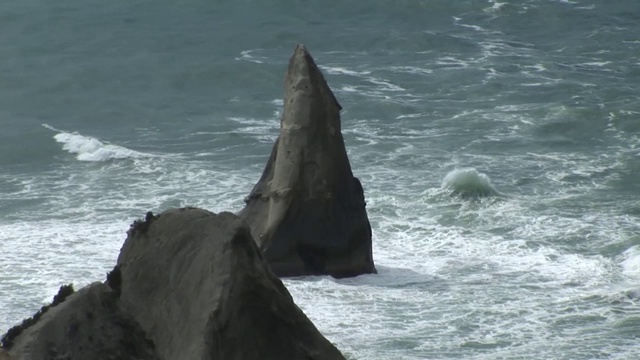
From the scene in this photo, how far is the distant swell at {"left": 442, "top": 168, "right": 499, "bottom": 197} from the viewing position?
20.9m

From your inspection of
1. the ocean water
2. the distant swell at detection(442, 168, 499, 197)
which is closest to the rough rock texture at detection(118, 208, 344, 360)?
the ocean water

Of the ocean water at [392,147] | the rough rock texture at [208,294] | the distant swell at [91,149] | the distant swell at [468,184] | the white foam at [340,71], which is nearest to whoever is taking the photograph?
the rough rock texture at [208,294]

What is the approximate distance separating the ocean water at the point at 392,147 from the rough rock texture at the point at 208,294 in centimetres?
545

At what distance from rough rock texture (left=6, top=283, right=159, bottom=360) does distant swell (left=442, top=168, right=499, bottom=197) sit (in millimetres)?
15437

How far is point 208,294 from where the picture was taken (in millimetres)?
7371

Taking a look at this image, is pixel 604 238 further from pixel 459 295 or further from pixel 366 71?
pixel 366 71

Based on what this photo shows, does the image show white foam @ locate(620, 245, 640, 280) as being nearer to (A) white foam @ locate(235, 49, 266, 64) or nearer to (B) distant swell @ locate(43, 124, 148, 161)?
(B) distant swell @ locate(43, 124, 148, 161)

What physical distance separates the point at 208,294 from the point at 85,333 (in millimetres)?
2059

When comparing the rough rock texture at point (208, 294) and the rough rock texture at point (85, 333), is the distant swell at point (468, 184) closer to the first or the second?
the rough rock texture at point (208, 294)

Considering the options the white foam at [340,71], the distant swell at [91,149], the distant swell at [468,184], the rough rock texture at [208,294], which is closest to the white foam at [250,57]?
the white foam at [340,71]

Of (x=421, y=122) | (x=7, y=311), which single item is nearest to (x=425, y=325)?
(x=7, y=311)

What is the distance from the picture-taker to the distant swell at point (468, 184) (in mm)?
20859

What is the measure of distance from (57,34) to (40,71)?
11.9 ft

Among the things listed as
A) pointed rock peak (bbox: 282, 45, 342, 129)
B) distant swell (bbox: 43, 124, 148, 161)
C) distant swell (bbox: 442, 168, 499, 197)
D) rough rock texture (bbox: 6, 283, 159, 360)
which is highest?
pointed rock peak (bbox: 282, 45, 342, 129)
